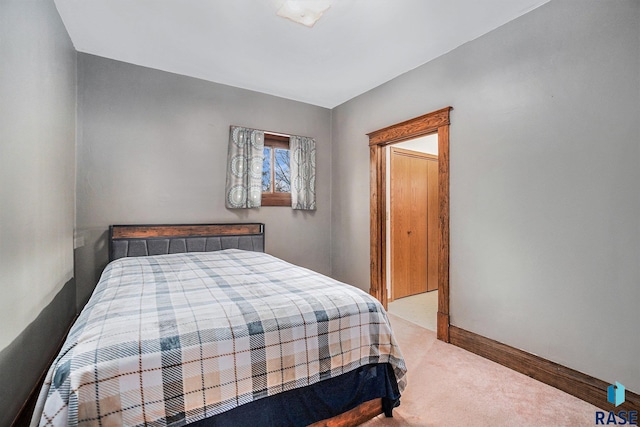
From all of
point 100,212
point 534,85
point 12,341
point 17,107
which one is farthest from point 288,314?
point 100,212

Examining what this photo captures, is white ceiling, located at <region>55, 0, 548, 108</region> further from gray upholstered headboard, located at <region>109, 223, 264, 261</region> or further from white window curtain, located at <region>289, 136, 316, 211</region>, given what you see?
gray upholstered headboard, located at <region>109, 223, 264, 261</region>

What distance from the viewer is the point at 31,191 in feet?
5.76

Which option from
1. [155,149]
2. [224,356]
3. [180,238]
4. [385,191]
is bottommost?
[224,356]

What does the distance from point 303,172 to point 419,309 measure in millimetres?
2219

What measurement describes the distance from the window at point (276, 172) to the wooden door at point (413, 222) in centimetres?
137

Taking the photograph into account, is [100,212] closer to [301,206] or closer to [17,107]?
[17,107]

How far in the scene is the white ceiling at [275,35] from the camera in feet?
7.22

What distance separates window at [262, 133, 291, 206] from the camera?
12.6ft

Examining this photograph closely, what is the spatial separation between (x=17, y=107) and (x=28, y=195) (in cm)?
48

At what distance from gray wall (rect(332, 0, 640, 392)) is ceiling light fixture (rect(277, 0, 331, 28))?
1301mm

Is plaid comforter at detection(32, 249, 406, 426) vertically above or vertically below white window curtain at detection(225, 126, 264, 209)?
below

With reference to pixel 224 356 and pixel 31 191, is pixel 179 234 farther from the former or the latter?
pixel 224 356

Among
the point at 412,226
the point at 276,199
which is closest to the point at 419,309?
the point at 412,226

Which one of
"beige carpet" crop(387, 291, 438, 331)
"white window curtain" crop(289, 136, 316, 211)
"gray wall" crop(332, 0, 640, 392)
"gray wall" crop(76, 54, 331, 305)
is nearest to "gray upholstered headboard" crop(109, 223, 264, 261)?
"gray wall" crop(76, 54, 331, 305)
